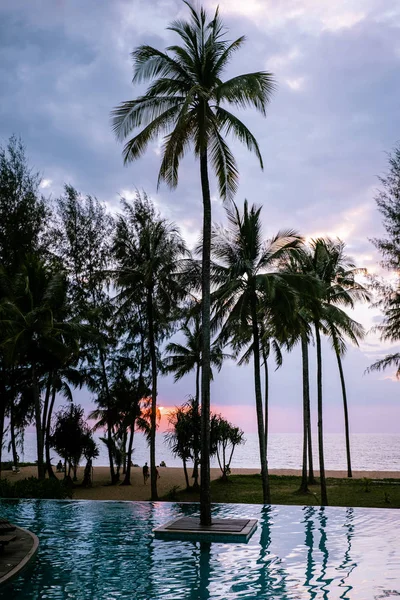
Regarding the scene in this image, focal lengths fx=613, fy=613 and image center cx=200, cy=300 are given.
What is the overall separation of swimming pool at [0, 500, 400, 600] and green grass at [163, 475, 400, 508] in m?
8.28

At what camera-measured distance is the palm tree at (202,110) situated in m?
13.9

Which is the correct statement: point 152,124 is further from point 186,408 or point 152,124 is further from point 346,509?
point 186,408

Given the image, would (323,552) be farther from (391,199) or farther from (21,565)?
(391,199)

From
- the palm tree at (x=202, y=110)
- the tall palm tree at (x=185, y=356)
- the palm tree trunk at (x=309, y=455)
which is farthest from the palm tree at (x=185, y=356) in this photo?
the palm tree at (x=202, y=110)

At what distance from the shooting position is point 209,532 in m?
13.1

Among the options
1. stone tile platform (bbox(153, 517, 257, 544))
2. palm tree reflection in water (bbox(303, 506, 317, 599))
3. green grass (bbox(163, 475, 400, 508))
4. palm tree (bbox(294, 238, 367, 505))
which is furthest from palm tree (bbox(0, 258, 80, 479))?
palm tree reflection in water (bbox(303, 506, 317, 599))

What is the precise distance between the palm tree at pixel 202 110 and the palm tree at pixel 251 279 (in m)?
5.27

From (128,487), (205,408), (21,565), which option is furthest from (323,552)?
(128,487)

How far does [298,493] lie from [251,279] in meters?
A: 12.3

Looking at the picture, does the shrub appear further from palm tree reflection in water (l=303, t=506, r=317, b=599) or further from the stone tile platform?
palm tree reflection in water (l=303, t=506, r=317, b=599)

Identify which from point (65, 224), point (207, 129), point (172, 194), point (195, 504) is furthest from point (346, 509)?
point (65, 224)

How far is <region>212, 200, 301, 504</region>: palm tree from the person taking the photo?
19.8 m

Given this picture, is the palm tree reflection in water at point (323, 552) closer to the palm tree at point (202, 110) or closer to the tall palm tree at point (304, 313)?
the palm tree at point (202, 110)

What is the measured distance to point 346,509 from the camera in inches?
694
